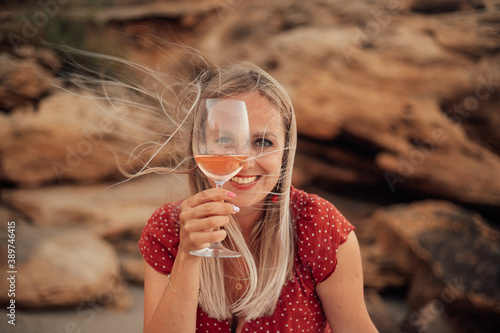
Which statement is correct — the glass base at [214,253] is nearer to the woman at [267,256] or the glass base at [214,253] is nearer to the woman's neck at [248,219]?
the woman at [267,256]

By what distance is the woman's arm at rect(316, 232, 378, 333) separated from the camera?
5.85 feet

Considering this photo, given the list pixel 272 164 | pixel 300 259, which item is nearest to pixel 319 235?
pixel 300 259

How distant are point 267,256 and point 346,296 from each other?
0.33 metres

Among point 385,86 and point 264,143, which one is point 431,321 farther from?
point 264,143

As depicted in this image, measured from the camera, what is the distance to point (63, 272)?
14.0 feet

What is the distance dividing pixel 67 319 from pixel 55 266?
49cm

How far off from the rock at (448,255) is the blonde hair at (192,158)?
88.1 inches

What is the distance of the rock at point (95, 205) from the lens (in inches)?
207

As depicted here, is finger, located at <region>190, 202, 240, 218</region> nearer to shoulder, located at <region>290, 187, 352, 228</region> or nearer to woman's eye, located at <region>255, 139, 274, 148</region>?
woman's eye, located at <region>255, 139, 274, 148</region>

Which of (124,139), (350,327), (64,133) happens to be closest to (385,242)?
(350,327)

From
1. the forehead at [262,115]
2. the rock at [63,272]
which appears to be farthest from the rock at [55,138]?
the forehead at [262,115]

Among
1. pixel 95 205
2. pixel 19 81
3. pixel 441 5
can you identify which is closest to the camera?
pixel 441 5

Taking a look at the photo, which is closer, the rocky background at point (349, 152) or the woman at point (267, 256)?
the woman at point (267, 256)

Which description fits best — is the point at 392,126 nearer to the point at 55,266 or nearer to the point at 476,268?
the point at 476,268
